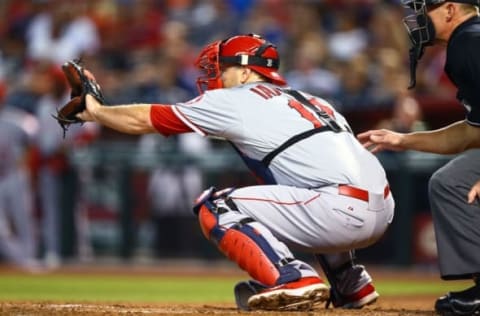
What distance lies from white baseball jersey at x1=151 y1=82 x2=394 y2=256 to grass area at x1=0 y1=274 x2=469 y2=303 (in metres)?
2.98

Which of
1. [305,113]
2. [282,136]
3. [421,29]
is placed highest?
[421,29]

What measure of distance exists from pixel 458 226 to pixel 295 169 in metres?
0.90

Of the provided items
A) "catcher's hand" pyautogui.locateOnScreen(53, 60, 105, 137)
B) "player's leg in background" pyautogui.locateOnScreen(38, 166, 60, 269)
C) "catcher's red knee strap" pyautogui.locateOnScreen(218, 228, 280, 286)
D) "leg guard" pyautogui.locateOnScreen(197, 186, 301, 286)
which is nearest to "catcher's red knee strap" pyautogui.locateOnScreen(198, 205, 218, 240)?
"leg guard" pyautogui.locateOnScreen(197, 186, 301, 286)

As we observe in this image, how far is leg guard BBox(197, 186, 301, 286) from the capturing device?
5547 mm

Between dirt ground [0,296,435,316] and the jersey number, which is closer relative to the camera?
dirt ground [0,296,435,316]

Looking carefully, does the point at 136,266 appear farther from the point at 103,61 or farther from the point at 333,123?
the point at 333,123

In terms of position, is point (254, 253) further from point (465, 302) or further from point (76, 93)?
point (76, 93)

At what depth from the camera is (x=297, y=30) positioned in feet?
47.4

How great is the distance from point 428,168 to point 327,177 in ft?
23.1

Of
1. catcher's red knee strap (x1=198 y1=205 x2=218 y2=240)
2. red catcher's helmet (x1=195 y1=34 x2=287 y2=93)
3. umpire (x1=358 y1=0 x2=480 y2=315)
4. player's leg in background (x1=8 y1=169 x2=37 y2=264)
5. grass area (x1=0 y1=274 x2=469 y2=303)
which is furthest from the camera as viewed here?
player's leg in background (x1=8 y1=169 x2=37 y2=264)

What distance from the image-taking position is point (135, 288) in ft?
34.4

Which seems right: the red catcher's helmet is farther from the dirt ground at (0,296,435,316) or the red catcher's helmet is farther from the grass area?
the grass area

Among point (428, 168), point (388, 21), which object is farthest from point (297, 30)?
point (428, 168)

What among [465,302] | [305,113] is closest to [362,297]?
[465,302]
